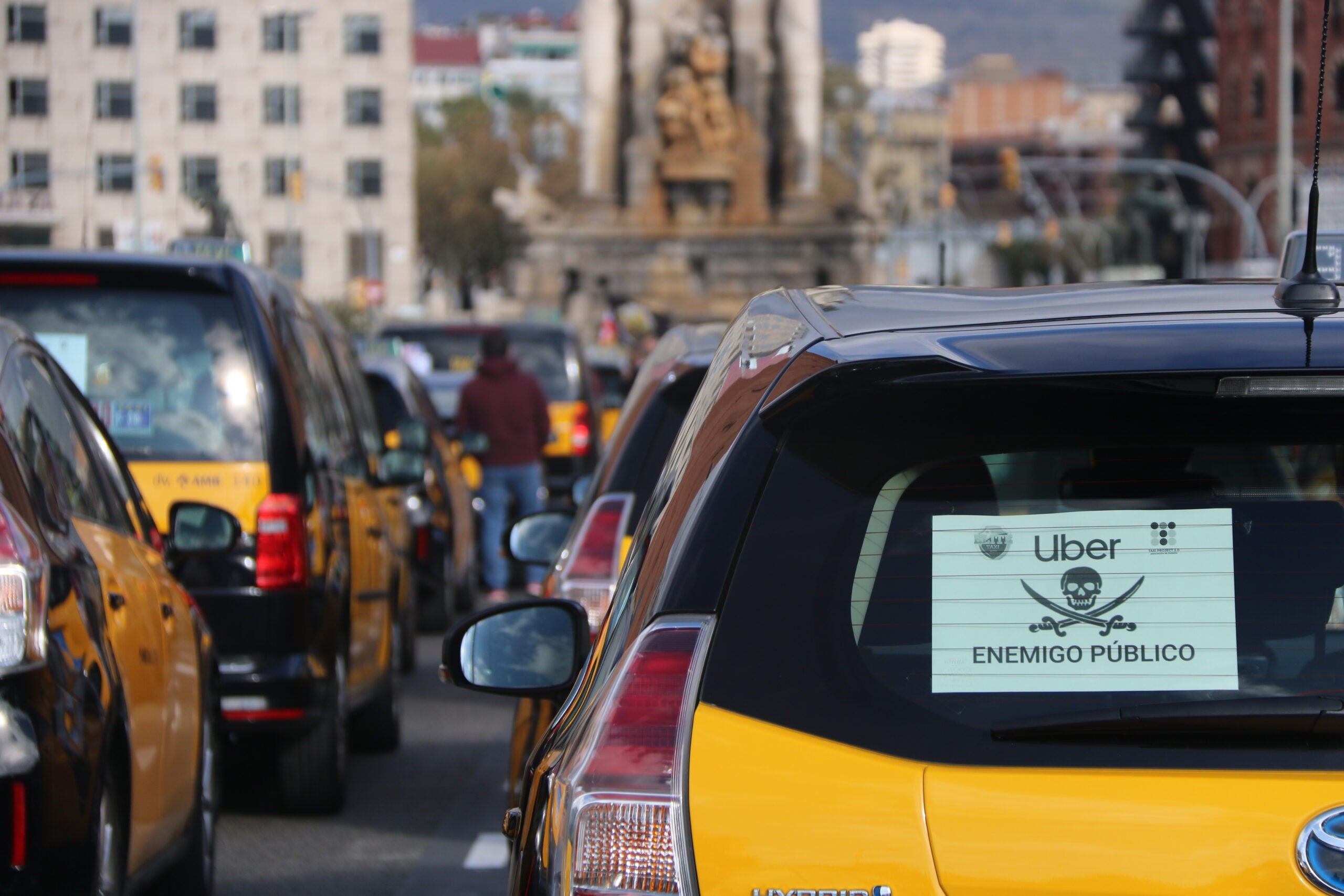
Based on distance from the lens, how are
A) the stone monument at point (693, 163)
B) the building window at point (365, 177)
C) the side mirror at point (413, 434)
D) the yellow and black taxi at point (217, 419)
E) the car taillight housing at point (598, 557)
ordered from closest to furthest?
the car taillight housing at point (598, 557) < the yellow and black taxi at point (217, 419) < the side mirror at point (413, 434) < the stone monument at point (693, 163) < the building window at point (365, 177)

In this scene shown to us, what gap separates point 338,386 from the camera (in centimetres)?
853

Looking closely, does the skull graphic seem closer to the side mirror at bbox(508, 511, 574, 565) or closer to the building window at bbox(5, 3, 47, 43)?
the side mirror at bbox(508, 511, 574, 565)

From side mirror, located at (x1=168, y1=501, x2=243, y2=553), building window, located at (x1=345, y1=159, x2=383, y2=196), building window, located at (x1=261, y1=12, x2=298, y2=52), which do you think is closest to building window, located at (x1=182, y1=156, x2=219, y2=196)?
building window, located at (x1=261, y1=12, x2=298, y2=52)

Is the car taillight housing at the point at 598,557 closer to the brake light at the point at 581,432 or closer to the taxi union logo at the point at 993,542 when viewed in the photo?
the taxi union logo at the point at 993,542

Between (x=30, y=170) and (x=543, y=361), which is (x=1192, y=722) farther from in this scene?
(x=543, y=361)

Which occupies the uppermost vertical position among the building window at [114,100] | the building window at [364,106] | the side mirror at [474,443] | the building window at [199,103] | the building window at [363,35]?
the building window at [363,35]

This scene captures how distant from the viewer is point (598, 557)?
Answer: 586 cm

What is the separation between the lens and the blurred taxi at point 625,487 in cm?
579

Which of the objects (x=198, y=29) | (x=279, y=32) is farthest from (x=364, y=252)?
(x=198, y=29)

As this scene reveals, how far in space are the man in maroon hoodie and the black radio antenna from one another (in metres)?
11.7

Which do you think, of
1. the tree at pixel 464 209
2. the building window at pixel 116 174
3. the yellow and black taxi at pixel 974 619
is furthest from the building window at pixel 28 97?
the tree at pixel 464 209

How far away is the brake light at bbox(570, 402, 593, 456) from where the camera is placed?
17.7 m

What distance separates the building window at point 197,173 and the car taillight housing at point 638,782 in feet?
66.8

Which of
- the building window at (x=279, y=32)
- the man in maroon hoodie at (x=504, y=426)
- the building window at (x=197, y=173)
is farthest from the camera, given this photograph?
the building window at (x=279, y=32)
